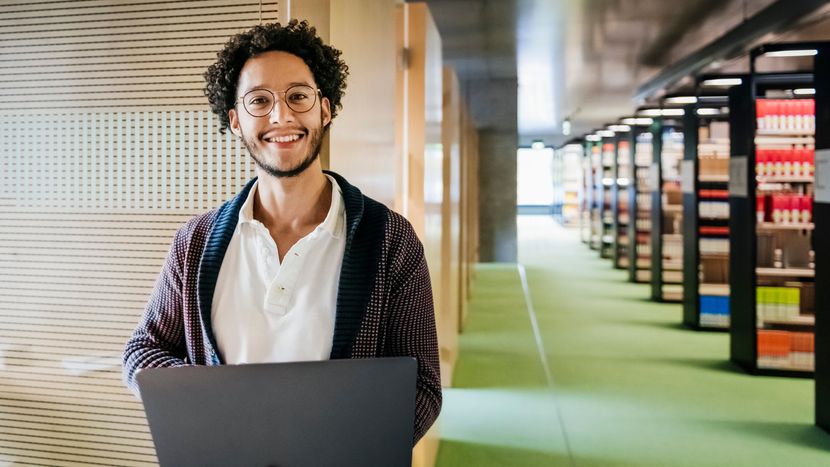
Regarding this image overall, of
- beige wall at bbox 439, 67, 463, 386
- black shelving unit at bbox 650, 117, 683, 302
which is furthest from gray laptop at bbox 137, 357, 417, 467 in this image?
black shelving unit at bbox 650, 117, 683, 302

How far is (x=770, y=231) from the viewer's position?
727 cm

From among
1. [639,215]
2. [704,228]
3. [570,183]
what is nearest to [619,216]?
[639,215]

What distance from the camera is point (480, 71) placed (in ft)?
50.9

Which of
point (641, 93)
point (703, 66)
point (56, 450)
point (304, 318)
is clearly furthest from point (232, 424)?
point (641, 93)

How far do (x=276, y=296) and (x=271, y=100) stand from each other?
1.32 feet

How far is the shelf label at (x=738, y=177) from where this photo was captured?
21.9ft

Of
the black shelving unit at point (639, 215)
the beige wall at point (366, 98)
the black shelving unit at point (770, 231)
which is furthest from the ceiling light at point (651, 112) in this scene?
the beige wall at point (366, 98)

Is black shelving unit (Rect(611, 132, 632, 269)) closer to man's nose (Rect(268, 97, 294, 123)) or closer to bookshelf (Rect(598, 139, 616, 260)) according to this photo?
bookshelf (Rect(598, 139, 616, 260))

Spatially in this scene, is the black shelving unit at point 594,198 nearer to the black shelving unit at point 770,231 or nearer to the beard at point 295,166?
the black shelving unit at point 770,231

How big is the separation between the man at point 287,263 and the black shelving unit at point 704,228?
7452mm

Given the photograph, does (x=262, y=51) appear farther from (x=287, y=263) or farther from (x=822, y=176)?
(x=822, y=176)

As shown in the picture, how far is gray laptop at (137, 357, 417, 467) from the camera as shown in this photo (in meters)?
1.31

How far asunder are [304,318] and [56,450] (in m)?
1.66

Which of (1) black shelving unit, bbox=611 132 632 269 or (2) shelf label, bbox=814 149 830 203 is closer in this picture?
(2) shelf label, bbox=814 149 830 203
